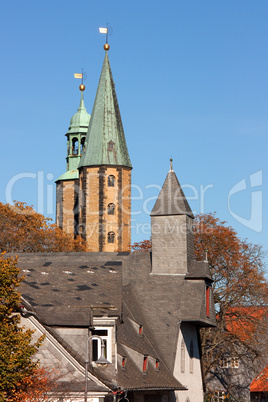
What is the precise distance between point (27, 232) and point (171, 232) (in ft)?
129

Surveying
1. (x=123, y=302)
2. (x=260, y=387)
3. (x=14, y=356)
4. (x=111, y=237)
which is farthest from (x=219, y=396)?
(x=111, y=237)

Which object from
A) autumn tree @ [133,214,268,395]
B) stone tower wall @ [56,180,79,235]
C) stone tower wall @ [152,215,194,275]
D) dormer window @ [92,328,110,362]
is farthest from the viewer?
stone tower wall @ [56,180,79,235]

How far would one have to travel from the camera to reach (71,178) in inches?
4697

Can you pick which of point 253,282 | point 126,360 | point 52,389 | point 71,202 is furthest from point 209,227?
point 71,202

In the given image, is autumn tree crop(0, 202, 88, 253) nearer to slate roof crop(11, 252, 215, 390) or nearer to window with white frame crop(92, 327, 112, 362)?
slate roof crop(11, 252, 215, 390)

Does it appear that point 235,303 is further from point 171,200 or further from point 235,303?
point 171,200

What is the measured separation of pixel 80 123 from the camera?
122 metres

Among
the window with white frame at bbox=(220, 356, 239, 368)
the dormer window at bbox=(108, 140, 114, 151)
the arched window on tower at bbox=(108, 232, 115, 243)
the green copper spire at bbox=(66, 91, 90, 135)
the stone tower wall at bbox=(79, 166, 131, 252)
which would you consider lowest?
the window with white frame at bbox=(220, 356, 239, 368)

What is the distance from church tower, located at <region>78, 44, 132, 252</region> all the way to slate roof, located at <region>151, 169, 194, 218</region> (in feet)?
191

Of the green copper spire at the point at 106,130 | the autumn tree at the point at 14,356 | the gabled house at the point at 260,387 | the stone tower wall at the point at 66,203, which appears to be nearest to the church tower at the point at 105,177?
the green copper spire at the point at 106,130

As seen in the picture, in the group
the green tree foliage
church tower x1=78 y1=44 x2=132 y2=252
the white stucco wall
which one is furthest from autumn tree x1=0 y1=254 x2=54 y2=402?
church tower x1=78 y1=44 x2=132 y2=252

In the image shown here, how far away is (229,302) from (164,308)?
16.8 meters

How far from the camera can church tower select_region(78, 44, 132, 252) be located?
353ft

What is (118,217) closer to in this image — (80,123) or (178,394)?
(80,123)
